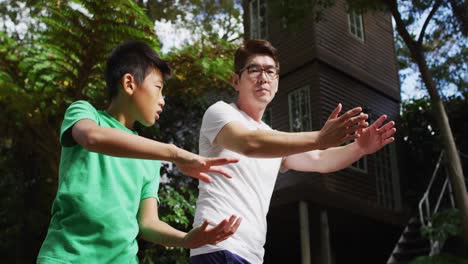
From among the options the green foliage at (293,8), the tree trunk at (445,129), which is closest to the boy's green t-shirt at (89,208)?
the tree trunk at (445,129)

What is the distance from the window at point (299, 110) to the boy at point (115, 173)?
11502 mm

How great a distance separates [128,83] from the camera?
2.23m

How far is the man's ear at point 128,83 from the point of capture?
2229 millimetres

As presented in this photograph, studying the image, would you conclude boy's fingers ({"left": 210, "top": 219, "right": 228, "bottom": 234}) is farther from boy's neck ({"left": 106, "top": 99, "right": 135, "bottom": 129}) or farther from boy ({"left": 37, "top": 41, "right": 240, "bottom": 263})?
boy's neck ({"left": 106, "top": 99, "right": 135, "bottom": 129})

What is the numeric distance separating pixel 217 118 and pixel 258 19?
546 inches

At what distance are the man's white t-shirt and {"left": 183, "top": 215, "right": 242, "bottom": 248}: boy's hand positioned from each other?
0.51 meters

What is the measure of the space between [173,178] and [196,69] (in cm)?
226

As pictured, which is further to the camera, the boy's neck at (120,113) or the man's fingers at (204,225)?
the boy's neck at (120,113)

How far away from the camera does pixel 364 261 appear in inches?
637

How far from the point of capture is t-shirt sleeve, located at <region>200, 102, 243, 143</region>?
2.66 metres

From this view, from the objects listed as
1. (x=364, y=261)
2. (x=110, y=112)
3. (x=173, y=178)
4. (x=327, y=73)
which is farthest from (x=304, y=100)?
(x=110, y=112)

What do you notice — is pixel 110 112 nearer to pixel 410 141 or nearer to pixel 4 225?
pixel 4 225

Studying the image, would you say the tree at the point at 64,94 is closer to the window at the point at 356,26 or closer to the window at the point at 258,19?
the window at the point at 258,19

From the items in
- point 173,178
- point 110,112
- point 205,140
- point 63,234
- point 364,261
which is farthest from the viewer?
point 364,261
